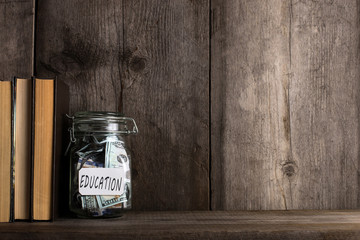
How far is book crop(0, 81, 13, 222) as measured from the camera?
865mm

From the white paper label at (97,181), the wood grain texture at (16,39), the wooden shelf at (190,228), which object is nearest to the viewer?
the wooden shelf at (190,228)

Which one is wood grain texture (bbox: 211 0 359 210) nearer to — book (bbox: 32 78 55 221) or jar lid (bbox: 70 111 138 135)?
jar lid (bbox: 70 111 138 135)

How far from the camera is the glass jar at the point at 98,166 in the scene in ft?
2.89

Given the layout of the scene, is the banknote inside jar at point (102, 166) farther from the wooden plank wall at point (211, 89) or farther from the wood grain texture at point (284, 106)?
the wood grain texture at point (284, 106)

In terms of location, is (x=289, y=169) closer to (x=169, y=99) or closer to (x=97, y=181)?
(x=169, y=99)

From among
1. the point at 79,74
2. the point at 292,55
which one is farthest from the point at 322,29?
the point at 79,74

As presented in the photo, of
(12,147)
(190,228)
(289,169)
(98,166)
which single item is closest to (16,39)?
(12,147)

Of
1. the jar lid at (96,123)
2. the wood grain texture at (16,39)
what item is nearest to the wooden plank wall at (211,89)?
the wood grain texture at (16,39)

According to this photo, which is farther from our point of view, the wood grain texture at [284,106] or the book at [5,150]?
the wood grain texture at [284,106]

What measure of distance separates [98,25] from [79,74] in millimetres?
141

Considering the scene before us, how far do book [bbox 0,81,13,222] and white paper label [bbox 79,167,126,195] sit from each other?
15 cm

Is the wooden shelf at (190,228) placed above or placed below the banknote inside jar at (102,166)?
below

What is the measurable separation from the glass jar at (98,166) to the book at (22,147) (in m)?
0.10

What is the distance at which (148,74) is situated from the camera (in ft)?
3.55
